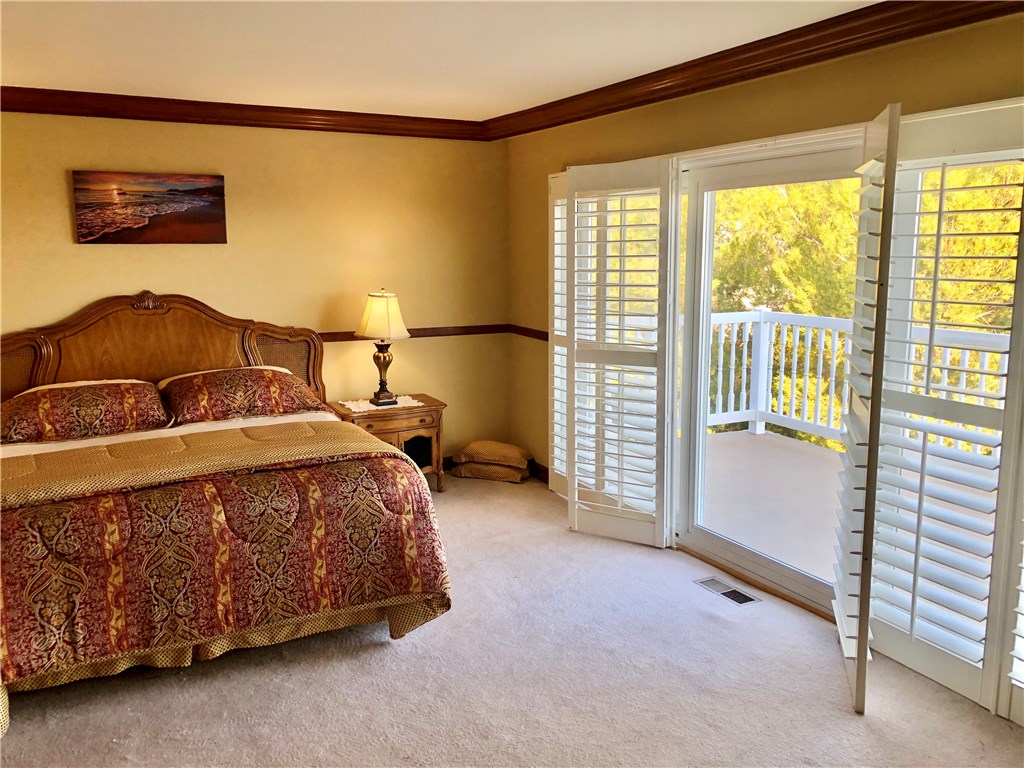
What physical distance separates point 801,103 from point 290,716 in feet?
9.46

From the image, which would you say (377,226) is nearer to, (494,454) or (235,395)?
(235,395)

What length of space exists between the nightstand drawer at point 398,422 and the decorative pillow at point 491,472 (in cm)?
53

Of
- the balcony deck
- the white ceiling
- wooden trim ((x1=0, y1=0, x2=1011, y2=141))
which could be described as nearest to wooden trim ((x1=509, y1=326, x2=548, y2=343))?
wooden trim ((x1=0, y1=0, x2=1011, y2=141))

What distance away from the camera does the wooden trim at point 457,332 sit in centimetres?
494

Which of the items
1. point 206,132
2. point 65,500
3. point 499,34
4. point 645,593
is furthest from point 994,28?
point 206,132

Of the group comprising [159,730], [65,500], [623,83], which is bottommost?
[159,730]

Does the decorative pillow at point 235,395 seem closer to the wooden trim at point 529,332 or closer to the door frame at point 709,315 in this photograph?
the wooden trim at point 529,332

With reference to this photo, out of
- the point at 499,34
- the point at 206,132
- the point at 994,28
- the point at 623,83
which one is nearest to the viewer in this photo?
the point at 994,28

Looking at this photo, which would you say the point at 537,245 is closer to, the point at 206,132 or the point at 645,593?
the point at 206,132

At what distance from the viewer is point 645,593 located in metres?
3.53

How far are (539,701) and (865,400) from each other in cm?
143

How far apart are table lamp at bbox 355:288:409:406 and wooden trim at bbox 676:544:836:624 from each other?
1.95 meters

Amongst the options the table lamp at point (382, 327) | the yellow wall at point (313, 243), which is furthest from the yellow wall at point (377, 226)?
the table lamp at point (382, 327)

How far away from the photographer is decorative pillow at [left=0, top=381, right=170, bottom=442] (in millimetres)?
3688
